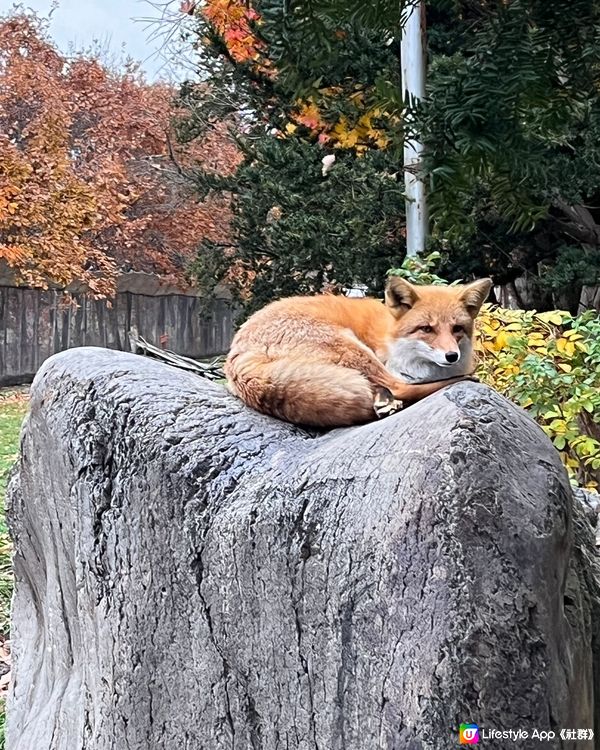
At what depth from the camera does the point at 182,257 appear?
1577 cm

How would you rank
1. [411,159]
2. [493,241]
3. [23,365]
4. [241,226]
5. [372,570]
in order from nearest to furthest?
1. [372,570]
2. [411,159]
3. [493,241]
4. [241,226]
5. [23,365]

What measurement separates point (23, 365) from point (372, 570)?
491 inches

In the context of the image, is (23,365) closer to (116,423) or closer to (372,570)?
(116,423)

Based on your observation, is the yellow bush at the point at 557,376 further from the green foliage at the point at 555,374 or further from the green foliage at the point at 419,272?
the green foliage at the point at 419,272

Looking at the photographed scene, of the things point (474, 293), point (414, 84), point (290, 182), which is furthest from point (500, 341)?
point (290, 182)

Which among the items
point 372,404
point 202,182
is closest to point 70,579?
point 372,404

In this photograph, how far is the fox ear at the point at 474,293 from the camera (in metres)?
2.41

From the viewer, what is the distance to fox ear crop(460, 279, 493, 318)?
241 cm

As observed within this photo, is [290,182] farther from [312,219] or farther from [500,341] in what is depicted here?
[500,341]

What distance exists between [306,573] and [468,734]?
45 centimetres

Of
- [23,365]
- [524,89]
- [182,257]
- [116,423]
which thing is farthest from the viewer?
[182,257]

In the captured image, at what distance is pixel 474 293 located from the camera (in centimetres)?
243

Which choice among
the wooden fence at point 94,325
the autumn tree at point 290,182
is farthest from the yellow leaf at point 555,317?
the wooden fence at point 94,325

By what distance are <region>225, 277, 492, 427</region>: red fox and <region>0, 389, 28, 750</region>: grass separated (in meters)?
2.33
